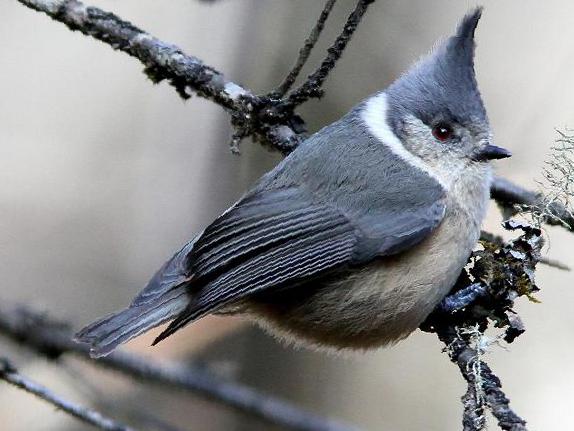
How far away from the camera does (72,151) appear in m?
5.11

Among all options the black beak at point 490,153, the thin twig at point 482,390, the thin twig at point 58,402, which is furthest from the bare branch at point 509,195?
the thin twig at point 58,402

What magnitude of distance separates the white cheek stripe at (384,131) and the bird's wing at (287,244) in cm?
17

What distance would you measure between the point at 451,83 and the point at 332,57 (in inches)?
16.7

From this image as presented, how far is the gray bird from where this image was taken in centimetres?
266

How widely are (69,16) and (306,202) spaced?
0.99 metres

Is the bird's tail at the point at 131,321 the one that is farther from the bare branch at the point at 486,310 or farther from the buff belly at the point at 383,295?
the bare branch at the point at 486,310

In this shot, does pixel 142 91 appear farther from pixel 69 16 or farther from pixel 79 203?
pixel 69 16

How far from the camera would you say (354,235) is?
8.85 ft

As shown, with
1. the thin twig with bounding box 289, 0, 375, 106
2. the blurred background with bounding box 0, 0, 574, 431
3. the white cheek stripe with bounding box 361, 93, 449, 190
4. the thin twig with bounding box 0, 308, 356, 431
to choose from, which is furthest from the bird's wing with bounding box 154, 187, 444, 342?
the blurred background with bounding box 0, 0, 574, 431

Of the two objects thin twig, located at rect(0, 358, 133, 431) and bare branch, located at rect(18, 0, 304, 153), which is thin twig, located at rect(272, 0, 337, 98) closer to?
bare branch, located at rect(18, 0, 304, 153)

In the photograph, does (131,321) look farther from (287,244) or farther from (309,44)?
(309,44)

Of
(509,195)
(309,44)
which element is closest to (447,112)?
(509,195)

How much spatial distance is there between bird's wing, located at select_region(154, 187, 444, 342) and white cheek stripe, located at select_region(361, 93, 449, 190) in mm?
166

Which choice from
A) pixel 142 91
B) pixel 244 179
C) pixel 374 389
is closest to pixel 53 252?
pixel 142 91
